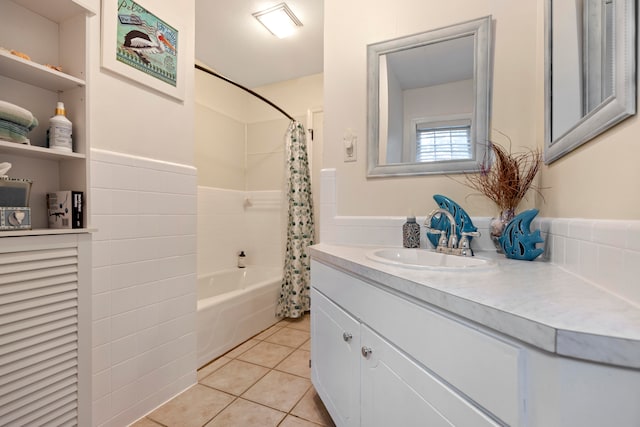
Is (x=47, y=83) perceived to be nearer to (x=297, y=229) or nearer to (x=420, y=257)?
(x=420, y=257)

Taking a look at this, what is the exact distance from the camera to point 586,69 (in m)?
0.82

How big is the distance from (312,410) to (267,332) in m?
1.09

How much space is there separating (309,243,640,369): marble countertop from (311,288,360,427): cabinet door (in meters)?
0.34

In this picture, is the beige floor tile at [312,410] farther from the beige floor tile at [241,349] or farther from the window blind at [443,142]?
the window blind at [443,142]

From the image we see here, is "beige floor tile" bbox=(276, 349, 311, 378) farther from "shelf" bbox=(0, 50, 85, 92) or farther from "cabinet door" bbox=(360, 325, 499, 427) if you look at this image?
"shelf" bbox=(0, 50, 85, 92)

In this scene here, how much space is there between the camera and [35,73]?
106 centimetres

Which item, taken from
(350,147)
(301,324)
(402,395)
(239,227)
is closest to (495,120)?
(350,147)

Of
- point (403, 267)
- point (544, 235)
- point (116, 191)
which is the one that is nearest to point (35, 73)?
point (116, 191)

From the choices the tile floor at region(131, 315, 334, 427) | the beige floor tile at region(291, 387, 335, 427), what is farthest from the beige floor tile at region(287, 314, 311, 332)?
the beige floor tile at region(291, 387, 335, 427)

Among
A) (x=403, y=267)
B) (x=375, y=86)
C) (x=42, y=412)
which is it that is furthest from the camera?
(x=375, y=86)

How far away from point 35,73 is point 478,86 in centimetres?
185

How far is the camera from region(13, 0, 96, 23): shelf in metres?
1.11

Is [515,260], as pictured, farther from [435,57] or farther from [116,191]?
[116,191]

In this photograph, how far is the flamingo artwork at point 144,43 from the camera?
1385 millimetres
